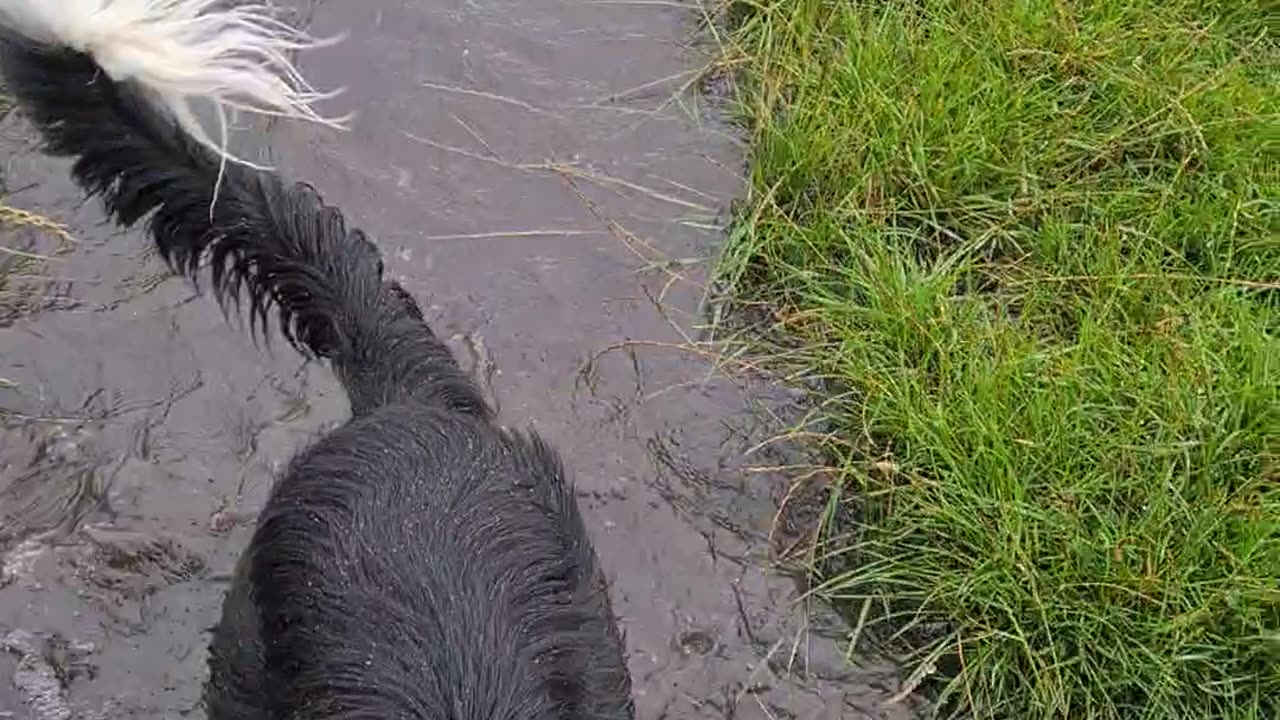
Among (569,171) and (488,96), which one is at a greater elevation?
(488,96)

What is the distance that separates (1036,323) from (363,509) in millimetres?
2076

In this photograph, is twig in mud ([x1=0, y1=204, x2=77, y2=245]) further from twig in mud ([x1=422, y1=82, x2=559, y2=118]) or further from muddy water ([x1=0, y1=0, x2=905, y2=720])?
twig in mud ([x1=422, y1=82, x2=559, y2=118])

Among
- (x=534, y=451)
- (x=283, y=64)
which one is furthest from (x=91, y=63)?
(x=534, y=451)

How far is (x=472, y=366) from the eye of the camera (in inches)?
144

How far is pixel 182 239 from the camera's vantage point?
245cm

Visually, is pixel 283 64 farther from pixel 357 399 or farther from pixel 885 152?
pixel 885 152

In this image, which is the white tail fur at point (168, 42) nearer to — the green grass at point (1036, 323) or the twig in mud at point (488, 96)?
the green grass at point (1036, 323)

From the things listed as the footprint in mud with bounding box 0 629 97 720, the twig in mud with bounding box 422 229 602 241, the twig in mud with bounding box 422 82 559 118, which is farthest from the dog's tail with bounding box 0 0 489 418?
the twig in mud with bounding box 422 82 559 118

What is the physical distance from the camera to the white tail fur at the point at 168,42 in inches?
83.2

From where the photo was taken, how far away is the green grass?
10.5 feet

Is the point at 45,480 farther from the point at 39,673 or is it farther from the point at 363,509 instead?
the point at 363,509

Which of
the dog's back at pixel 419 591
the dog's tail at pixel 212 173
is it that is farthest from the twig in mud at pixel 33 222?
the dog's back at pixel 419 591

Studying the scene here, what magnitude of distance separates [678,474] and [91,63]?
1.82 metres

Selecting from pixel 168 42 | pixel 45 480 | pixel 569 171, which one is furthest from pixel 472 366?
pixel 168 42
